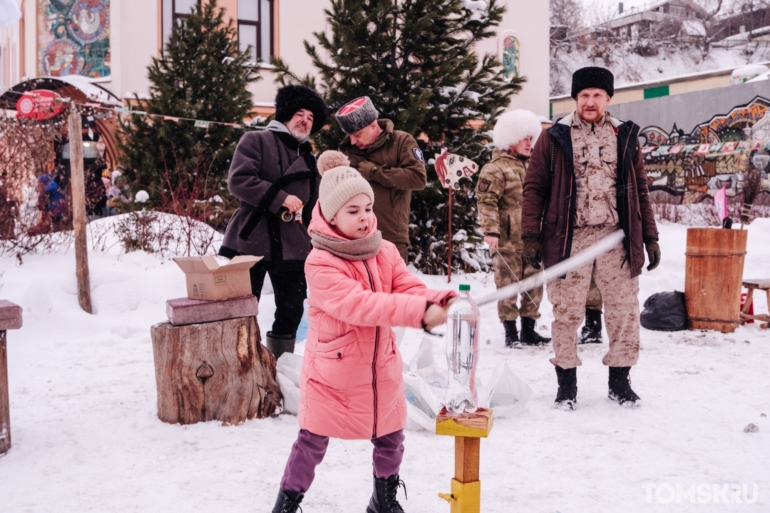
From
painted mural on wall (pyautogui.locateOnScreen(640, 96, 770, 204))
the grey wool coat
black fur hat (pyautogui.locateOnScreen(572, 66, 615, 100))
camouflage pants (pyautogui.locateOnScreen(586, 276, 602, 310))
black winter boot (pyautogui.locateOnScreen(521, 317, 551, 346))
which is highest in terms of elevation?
painted mural on wall (pyautogui.locateOnScreen(640, 96, 770, 204))

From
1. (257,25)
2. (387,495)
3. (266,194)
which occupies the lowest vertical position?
(387,495)

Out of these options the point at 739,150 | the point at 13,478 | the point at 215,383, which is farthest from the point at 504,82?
the point at 739,150

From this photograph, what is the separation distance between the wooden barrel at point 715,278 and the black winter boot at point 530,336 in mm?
1691

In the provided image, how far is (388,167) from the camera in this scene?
5.15 metres

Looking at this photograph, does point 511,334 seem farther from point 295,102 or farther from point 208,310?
point 208,310

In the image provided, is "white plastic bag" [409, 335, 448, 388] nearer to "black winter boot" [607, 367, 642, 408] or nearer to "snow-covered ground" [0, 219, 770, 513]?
"snow-covered ground" [0, 219, 770, 513]

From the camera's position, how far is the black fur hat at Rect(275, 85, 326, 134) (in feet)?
14.8

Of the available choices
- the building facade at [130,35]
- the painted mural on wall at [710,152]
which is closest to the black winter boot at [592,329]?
the building facade at [130,35]

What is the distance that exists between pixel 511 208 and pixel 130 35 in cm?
1314

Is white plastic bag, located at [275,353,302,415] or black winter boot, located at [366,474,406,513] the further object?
white plastic bag, located at [275,353,302,415]

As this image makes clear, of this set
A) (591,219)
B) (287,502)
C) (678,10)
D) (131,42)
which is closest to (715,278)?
(591,219)

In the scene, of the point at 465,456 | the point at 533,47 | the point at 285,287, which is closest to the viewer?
the point at 465,456

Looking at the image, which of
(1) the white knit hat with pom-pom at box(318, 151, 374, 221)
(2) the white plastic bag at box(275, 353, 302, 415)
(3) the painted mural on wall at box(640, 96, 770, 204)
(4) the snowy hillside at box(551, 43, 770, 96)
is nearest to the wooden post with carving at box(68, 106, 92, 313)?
(2) the white plastic bag at box(275, 353, 302, 415)

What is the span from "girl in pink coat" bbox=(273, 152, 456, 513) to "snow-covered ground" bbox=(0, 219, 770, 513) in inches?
17.6
